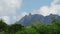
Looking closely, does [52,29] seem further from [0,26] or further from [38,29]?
[0,26]

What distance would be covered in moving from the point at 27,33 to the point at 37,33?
74.7 inches

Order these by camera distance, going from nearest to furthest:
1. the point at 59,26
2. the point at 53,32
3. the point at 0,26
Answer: the point at 53,32 < the point at 59,26 < the point at 0,26

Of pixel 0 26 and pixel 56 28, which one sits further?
pixel 0 26

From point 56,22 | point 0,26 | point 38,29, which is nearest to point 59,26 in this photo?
point 56,22

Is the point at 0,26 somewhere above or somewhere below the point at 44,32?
above

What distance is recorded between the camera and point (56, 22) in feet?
146

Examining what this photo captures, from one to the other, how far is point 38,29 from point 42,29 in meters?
1.01

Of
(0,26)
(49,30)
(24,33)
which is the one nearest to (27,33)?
(24,33)

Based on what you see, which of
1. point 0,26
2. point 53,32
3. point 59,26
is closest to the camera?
point 53,32

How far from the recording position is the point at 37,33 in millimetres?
43188

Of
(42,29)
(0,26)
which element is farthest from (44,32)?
(0,26)

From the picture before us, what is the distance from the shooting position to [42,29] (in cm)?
4450

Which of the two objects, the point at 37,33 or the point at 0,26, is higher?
the point at 0,26

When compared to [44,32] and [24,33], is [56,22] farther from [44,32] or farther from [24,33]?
[24,33]
